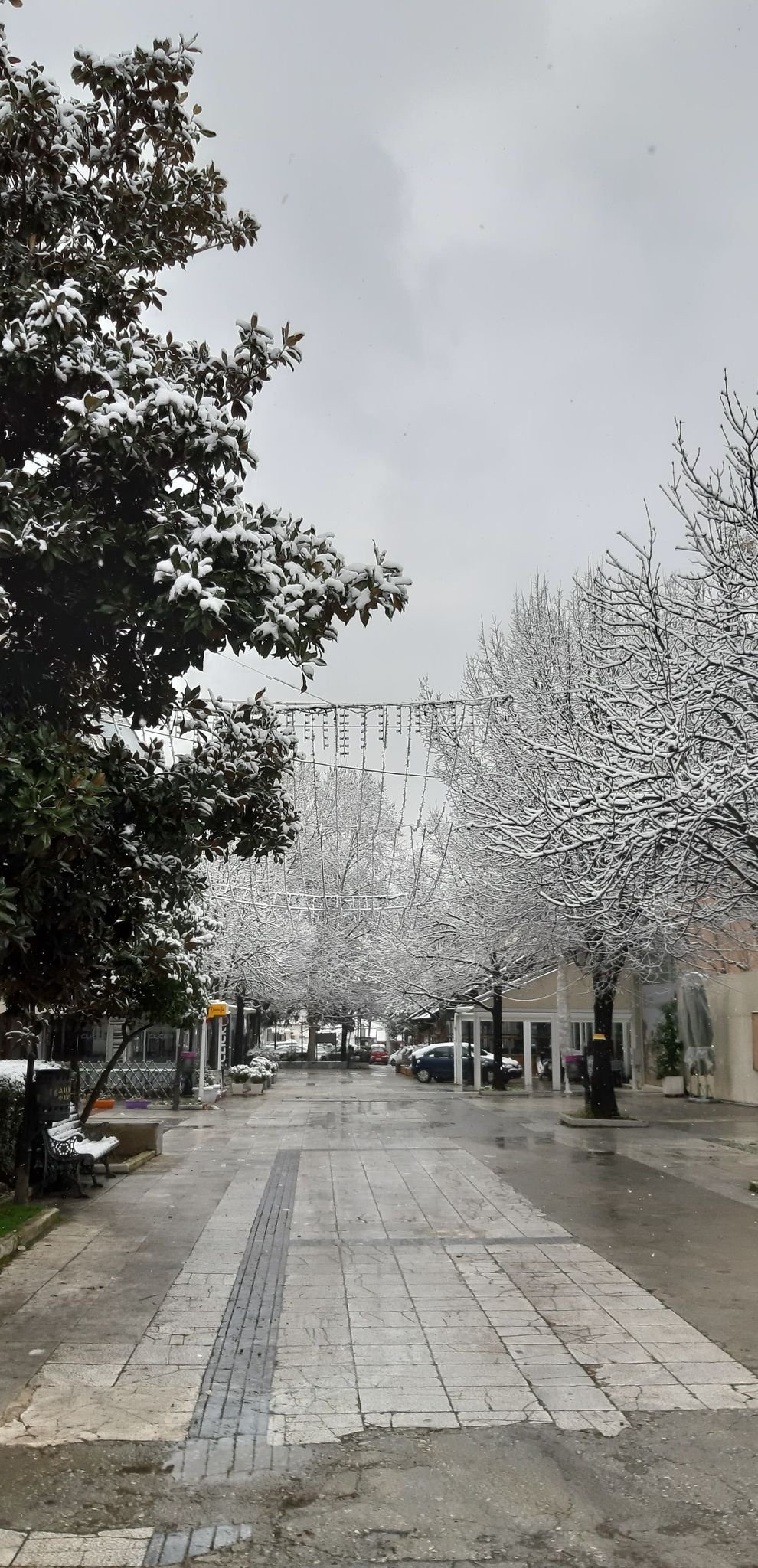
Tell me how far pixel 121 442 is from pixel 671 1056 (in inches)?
1088

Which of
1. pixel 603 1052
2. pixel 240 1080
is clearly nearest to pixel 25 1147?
pixel 603 1052

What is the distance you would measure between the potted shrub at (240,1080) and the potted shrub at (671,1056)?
1112cm

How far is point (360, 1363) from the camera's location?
6.64m

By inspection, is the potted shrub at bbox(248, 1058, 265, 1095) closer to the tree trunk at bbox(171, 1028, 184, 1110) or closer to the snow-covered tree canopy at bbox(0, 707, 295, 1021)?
the tree trunk at bbox(171, 1028, 184, 1110)

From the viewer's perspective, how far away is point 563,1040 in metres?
33.0

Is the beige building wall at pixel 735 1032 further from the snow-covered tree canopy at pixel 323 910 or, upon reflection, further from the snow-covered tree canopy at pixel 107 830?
the snow-covered tree canopy at pixel 107 830

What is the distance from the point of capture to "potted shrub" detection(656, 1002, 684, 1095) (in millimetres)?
30031

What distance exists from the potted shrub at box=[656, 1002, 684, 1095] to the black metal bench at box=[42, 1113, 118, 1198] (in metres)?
20.1

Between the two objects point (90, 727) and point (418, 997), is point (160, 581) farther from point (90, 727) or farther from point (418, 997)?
point (418, 997)

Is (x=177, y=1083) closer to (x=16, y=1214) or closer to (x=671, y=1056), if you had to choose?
(x=671, y=1056)

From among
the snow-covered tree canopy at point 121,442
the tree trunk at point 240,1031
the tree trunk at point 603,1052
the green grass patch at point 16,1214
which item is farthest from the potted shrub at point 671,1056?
the snow-covered tree canopy at point 121,442

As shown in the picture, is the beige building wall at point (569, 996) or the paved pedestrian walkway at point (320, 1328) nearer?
the paved pedestrian walkway at point (320, 1328)

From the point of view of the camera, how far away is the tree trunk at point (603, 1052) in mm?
22469

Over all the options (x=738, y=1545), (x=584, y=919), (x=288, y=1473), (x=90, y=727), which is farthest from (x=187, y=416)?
(x=584, y=919)
